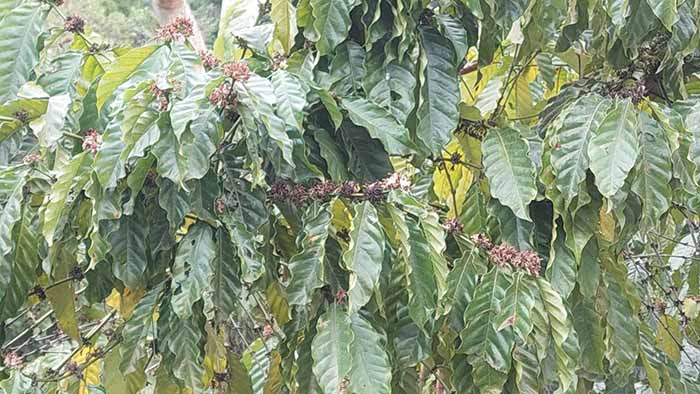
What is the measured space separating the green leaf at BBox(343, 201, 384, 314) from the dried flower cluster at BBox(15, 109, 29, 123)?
444 millimetres

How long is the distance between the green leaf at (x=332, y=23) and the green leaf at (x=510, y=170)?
27 cm

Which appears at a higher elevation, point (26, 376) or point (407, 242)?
point (407, 242)

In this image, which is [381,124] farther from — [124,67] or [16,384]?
[16,384]

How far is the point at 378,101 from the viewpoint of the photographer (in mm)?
1207

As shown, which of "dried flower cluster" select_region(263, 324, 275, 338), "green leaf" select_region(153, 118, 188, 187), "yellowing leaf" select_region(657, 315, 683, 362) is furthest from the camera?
"yellowing leaf" select_region(657, 315, 683, 362)

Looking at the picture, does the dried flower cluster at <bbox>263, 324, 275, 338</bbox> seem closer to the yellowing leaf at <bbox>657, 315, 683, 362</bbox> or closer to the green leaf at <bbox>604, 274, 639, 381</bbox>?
the green leaf at <bbox>604, 274, 639, 381</bbox>

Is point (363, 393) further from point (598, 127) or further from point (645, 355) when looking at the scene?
point (645, 355)

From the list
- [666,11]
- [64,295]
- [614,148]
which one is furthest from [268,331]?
[666,11]

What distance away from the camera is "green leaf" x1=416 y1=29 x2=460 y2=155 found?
4.04ft

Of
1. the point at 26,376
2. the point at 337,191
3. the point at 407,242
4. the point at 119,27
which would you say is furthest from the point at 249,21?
the point at 119,27

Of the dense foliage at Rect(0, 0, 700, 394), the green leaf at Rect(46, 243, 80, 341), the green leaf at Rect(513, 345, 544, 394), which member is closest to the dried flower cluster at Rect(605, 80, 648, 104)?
the dense foliage at Rect(0, 0, 700, 394)

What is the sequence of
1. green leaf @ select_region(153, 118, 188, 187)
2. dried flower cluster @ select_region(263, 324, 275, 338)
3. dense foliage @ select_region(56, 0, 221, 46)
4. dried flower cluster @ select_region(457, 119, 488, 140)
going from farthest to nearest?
dense foliage @ select_region(56, 0, 221, 46) < dried flower cluster @ select_region(263, 324, 275, 338) < dried flower cluster @ select_region(457, 119, 488, 140) < green leaf @ select_region(153, 118, 188, 187)

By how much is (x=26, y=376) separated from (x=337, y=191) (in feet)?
1.61

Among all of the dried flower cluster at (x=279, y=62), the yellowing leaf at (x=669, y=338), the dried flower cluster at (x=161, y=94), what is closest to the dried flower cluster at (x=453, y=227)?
the dried flower cluster at (x=279, y=62)
